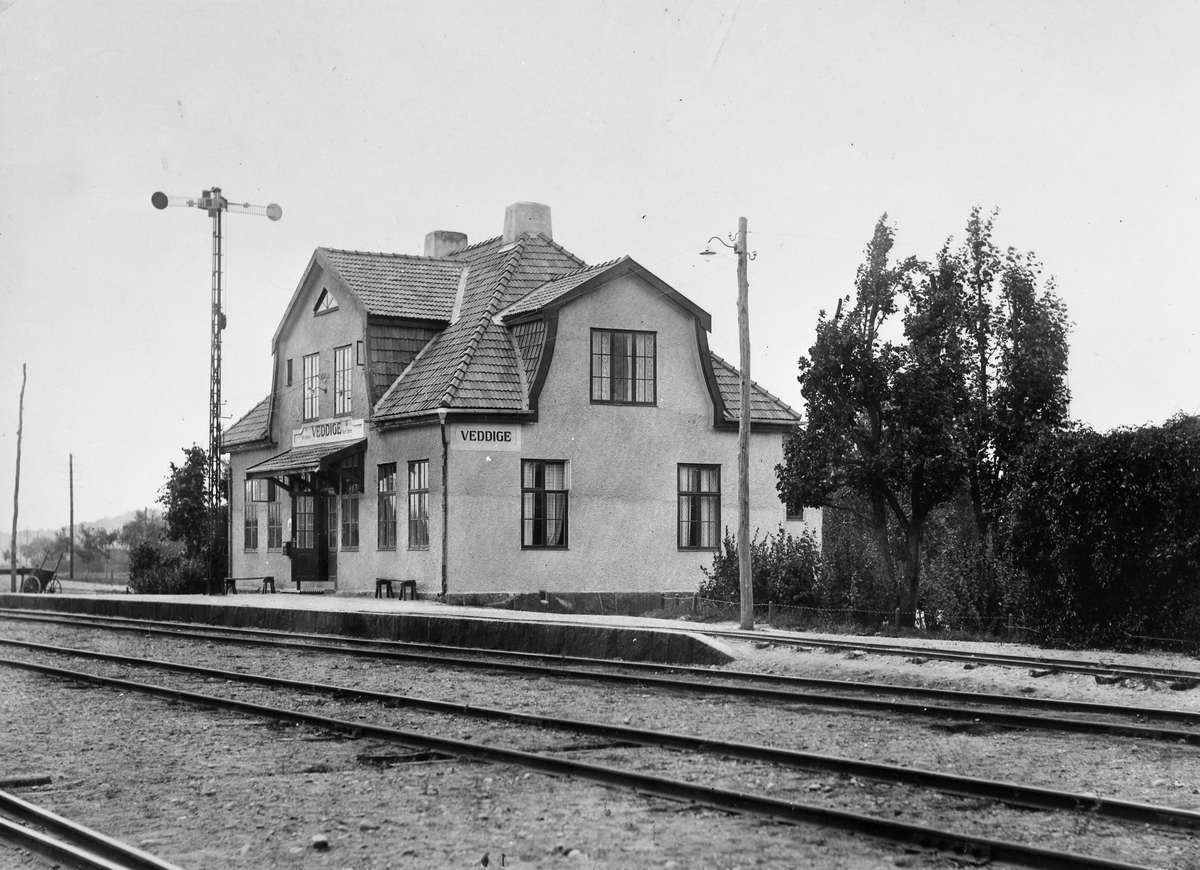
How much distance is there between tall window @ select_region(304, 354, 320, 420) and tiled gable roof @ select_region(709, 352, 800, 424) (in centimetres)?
961

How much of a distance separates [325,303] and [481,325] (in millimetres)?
5689

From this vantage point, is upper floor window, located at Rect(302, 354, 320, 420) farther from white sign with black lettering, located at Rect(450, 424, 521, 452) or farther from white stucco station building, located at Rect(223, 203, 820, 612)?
white sign with black lettering, located at Rect(450, 424, 521, 452)

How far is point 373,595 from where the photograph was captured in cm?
2994

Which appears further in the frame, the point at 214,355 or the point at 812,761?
the point at 214,355

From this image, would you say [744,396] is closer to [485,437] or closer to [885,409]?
[885,409]

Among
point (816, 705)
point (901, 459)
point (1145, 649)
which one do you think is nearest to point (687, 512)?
point (901, 459)

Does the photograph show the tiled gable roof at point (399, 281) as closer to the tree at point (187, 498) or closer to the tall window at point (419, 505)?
the tall window at point (419, 505)

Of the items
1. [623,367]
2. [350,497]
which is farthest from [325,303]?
[623,367]

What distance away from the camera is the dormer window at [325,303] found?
108 ft

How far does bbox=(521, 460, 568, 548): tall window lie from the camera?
1107 inches

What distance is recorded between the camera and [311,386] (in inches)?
1336

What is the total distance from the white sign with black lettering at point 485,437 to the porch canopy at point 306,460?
401 centimetres

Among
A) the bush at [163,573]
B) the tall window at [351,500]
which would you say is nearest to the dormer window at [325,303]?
the tall window at [351,500]

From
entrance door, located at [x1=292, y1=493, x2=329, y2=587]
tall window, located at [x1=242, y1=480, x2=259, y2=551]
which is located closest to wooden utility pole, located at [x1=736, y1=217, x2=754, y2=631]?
entrance door, located at [x1=292, y1=493, x2=329, y2=587]
